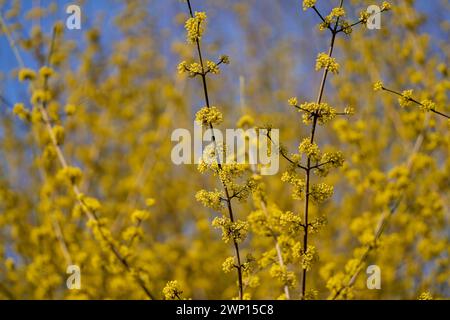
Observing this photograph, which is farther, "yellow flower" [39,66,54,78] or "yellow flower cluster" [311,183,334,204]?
"yellow flower" [39,66,54,78]

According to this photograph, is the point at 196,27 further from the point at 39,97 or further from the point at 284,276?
the point at 39,97

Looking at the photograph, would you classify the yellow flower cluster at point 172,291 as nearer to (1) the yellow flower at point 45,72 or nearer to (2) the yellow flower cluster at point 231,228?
(2) the yellow flower cluster at point 231,228

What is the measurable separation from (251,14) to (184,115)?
127 inches

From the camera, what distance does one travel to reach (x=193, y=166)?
822 cm

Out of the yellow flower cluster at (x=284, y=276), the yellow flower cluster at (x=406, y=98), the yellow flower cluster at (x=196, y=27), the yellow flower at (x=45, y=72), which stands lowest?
the yellow flower cluster at (x=284, y=276)

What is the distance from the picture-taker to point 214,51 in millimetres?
7160

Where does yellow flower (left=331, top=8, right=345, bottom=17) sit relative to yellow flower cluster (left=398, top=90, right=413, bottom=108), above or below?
above

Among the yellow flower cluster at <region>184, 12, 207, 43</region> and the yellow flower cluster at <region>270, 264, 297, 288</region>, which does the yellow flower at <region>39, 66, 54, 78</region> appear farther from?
the yellow flower cluster at <region>270, 264, 297, 288</region>

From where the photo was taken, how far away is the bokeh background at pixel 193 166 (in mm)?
5281

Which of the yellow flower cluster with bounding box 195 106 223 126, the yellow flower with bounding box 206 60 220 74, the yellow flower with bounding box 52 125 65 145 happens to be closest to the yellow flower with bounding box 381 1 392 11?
the yellow flower with bounding box 206 60 220 74

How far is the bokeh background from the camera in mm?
5281

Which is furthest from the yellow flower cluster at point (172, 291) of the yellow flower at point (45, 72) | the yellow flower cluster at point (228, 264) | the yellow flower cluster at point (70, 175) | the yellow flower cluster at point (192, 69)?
the yellow flower at point (45, 72)

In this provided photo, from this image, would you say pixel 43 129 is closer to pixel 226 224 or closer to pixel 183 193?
pixel 183 193
